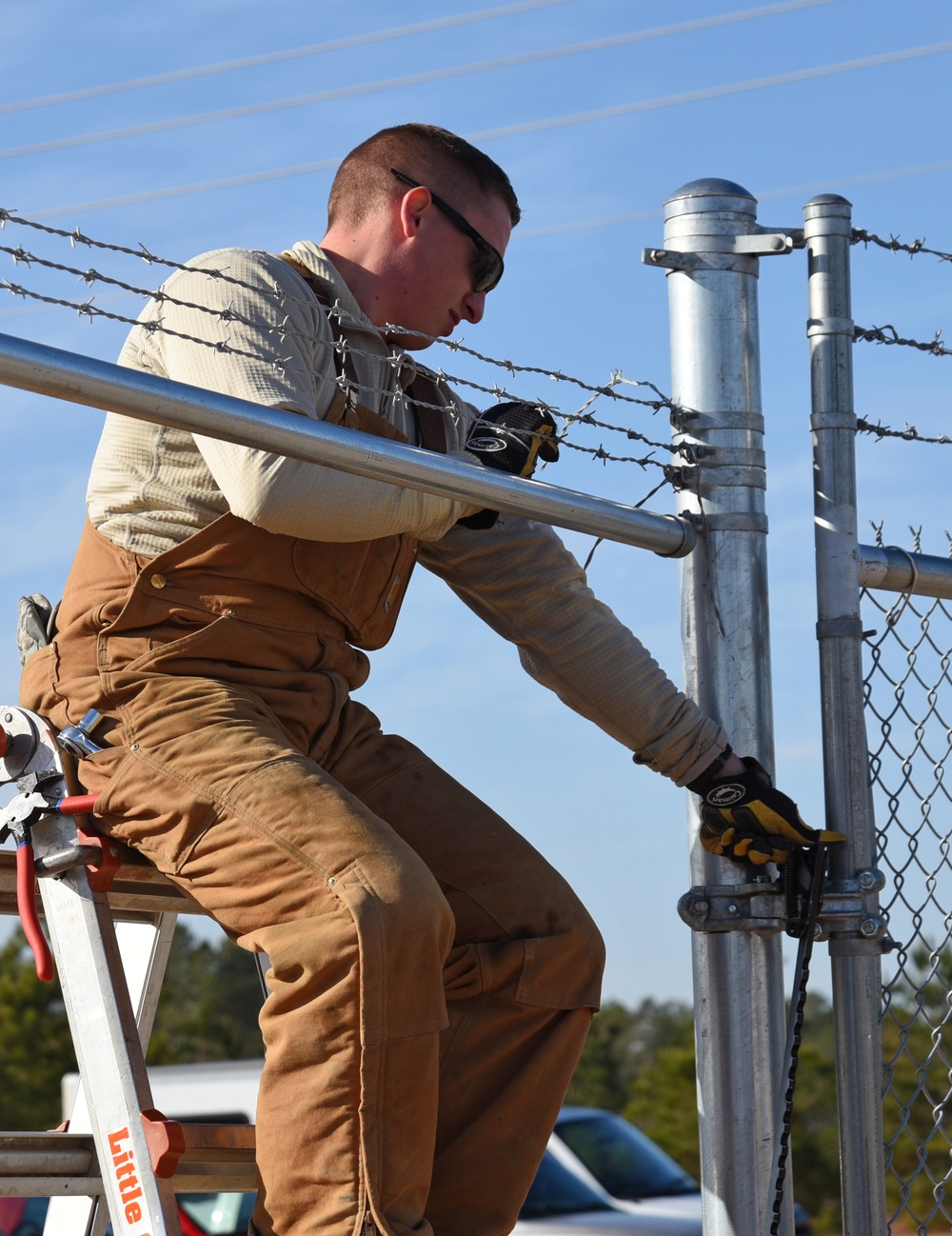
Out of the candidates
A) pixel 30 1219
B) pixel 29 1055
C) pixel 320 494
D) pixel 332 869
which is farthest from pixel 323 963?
pixel 29 1055

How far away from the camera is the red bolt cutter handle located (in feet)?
8.23

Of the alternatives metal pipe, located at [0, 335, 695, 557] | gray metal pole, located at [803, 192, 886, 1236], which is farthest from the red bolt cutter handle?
gray metal pole, located at [803, 192, 886, 1236]

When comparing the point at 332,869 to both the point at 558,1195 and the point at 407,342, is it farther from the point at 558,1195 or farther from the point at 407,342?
the point at 558,1195

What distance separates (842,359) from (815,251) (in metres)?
0.21

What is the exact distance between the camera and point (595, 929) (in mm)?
2857

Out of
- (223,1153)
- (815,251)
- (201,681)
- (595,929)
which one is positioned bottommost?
(223,1153)

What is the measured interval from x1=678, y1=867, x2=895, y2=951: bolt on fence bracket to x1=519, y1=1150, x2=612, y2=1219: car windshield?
1017 cm

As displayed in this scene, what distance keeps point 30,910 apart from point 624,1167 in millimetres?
11709

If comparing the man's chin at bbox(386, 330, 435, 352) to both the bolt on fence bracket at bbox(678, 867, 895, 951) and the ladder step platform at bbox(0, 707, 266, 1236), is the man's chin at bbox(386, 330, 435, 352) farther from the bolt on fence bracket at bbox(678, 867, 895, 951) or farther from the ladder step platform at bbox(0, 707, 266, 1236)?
the bolt on fence bracket at bbox(678, 867, 895, 951)

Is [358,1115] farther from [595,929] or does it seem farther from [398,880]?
[595,929]

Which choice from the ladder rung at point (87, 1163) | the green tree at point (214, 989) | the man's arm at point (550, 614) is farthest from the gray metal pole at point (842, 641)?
the green tree at point (214, 989)

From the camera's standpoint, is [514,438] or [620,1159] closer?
[514,438]

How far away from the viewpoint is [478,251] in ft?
10.3

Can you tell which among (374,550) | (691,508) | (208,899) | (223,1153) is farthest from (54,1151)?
(691,508)
